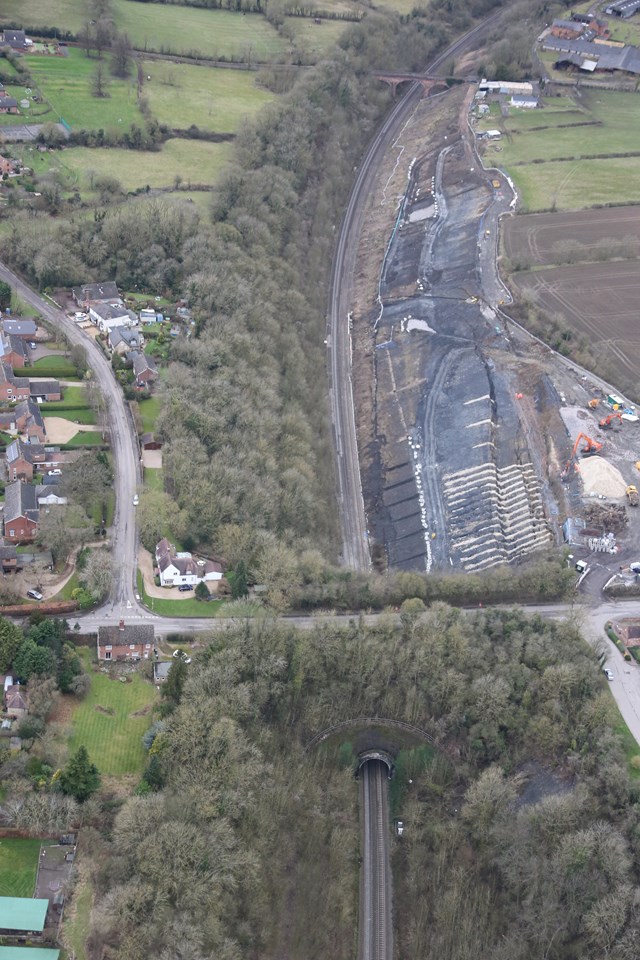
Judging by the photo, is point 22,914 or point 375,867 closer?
point 22,914

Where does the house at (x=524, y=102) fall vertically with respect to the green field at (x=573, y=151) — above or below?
above

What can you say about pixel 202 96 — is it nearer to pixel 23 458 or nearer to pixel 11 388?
pixel 11 388

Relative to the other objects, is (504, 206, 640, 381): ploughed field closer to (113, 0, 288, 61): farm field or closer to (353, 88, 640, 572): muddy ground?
(353, 88, 640, 572): muddy ground

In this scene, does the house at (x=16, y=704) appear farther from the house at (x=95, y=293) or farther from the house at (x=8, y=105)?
the house at (x=8, y=105)

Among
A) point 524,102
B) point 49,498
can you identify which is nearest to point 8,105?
point 49,498

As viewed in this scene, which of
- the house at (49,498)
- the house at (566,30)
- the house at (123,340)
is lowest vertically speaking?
the house at (49,498)

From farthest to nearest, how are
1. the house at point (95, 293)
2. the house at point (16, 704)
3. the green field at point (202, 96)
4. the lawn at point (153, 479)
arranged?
the green field at point (202, 96)
the house at point (95, 293)
the lawn at point (153, 479)
the house at point (16, 704)

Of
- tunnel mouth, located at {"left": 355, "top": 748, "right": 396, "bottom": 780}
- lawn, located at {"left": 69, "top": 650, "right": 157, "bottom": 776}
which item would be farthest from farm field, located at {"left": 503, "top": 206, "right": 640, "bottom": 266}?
lawn, located at {"left": 69, "top": 650, "right": 157, "bottom": 776}

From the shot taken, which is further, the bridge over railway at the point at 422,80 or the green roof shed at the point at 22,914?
the bridge over railway at the point at 422,80

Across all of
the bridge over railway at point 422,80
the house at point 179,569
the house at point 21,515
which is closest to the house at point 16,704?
the house at point 179,569
